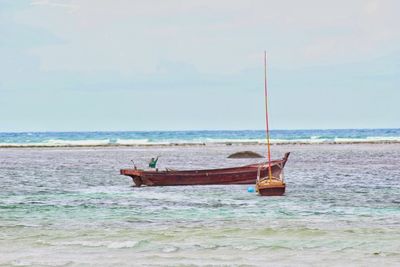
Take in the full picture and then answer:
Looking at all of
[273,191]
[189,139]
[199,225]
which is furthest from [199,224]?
[189,139]

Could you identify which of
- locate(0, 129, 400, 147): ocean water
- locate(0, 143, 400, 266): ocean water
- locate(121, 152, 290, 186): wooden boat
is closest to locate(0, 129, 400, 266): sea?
locate(0, 143, 400, 266): ocean water

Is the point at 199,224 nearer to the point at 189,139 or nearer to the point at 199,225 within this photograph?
the point at 199,225

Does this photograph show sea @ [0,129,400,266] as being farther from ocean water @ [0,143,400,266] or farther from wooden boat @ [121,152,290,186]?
wooden boat @ [121,152,290,186]

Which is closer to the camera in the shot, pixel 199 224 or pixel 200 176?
pixel 199 224

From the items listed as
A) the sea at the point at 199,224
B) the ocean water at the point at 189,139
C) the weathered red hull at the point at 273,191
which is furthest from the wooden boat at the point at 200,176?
the ocean water at the point at 189,139

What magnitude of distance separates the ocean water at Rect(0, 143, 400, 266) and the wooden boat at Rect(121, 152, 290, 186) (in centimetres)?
79

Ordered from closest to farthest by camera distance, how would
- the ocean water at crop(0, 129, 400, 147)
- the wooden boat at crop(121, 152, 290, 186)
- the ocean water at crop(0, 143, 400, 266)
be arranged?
the ocean water at crop(0, 143, 400, 266), the wooden boat at crop(121, 152, 290, 186), the ocean water at crop(0, 129, 400, 147)

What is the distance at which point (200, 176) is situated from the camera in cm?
4078

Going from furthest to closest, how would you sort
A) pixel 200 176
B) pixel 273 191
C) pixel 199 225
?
pixel 200 176 < pixel 273 191 < pixel 199 225

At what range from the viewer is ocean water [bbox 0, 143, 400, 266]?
16.9 meters

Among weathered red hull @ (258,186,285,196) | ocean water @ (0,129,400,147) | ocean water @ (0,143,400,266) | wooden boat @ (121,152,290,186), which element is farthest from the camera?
ocean water @ (0,129,400,147)

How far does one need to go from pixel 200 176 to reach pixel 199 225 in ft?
58.5

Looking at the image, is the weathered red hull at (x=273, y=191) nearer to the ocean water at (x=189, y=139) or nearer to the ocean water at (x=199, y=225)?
the ocean water at (x=199, y=225)

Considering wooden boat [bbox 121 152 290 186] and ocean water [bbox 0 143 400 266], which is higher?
wooden boat [bbox 121 152 290 186]
